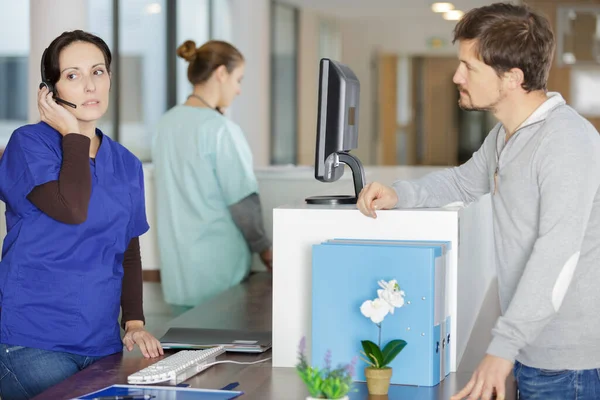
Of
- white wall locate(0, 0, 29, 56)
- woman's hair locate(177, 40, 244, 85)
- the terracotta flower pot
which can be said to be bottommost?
the terracotta flower pot

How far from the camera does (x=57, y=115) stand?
6.39ft

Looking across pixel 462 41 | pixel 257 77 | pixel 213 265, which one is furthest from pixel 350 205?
pixel 257 77

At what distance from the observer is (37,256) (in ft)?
6.22

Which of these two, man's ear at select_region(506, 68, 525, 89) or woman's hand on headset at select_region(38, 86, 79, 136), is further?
woman's hand on headset at select_region(38, 86, 79, 136)

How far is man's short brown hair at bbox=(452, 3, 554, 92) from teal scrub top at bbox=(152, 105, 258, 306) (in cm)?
179

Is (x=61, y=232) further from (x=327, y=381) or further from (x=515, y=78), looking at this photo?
(x=515, y=78)

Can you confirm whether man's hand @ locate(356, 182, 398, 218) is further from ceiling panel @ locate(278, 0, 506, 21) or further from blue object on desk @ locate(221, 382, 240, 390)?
ceiling panel @ locate(278, 0, 506, 21)

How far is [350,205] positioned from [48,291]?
0.69 metres

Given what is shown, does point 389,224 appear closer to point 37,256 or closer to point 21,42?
point 37,256

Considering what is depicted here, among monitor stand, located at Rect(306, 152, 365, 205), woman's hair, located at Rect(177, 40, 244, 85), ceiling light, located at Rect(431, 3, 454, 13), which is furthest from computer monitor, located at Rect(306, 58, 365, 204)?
ceiling light, located at Rect(431, 3, 454, 13)

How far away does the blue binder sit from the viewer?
1.74 metres

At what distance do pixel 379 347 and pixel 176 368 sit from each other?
1.39 feet

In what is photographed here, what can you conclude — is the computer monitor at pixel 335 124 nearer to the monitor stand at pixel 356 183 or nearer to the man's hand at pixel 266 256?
the monitor stand at pixel 356 183

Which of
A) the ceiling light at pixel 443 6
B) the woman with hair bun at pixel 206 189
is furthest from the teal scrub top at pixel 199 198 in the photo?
the ceiling light at pixel 443 6
